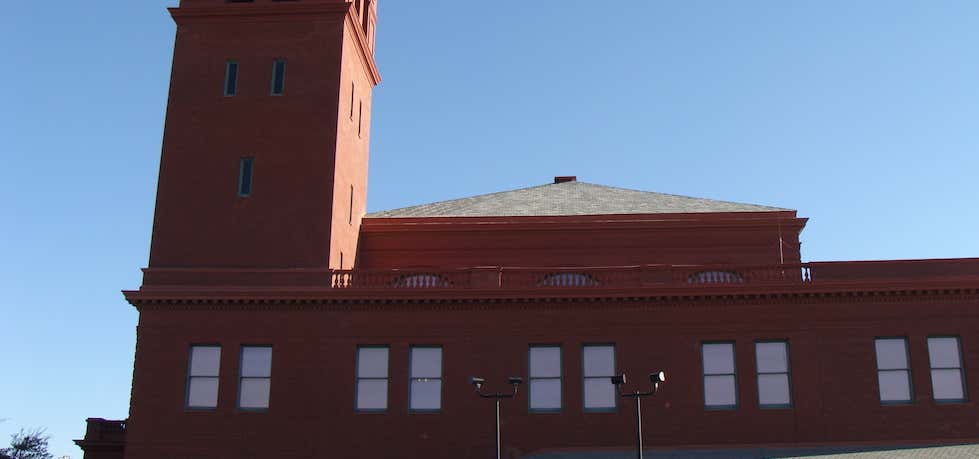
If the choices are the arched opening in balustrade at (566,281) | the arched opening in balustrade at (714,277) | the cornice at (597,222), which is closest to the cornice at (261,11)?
the cornice at (597,222)

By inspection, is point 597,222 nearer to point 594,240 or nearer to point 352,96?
point 594,240

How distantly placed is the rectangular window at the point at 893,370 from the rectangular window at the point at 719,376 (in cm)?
471

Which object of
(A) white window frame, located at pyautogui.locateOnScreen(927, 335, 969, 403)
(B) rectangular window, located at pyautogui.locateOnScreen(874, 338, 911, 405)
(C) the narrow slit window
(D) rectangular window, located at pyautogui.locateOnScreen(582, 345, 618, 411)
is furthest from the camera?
(C) the narrow slit window

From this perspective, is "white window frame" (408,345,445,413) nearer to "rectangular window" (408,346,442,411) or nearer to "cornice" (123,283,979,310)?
"rectangular window" (408,346,442,411)

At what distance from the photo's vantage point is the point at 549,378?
1400 inches

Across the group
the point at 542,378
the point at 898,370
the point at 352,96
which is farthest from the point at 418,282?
the point at 898,370

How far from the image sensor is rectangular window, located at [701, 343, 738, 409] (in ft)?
115

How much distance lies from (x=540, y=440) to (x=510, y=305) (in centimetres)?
464

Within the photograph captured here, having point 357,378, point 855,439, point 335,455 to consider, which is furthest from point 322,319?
point 855,439

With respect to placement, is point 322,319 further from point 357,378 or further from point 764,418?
point 764,418

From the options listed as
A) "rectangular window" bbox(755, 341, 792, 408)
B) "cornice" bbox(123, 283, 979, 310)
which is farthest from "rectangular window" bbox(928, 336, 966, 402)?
"rectangular window" bbox(755, 341, 792, 408)

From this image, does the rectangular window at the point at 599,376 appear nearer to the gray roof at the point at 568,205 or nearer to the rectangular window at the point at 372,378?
the rectangular window at the point at 372,378

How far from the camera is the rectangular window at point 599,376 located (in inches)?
1387

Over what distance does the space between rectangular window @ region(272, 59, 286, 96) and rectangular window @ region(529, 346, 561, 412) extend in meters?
13.9
